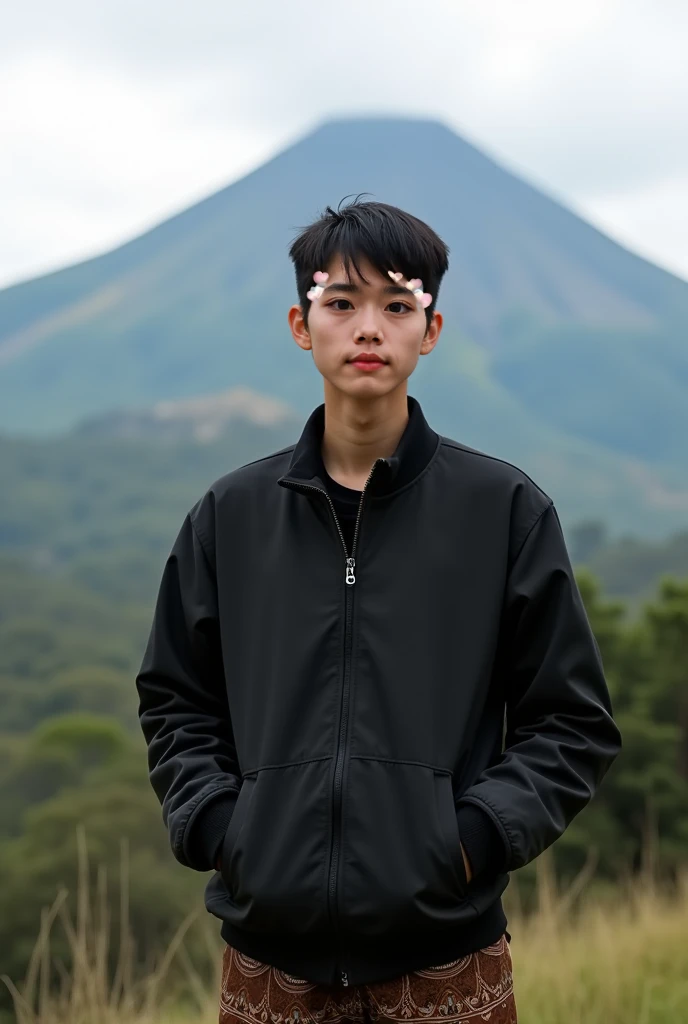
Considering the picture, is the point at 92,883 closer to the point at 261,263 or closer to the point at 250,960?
the point at 250,960

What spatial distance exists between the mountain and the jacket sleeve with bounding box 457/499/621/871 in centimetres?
9876

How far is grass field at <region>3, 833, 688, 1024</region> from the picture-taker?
3.01 meters

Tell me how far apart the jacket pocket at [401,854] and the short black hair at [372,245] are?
786 mm

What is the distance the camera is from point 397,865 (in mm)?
1851

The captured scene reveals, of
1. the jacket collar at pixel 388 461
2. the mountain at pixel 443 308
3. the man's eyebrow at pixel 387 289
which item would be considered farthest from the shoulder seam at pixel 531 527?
the mountain at pixel 443 308

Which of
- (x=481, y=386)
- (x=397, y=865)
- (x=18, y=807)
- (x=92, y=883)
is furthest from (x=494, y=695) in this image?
(x=481, y=386)

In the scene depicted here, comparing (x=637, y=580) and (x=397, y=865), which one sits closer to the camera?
(x=397, y=865)

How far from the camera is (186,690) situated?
2146 millimetres

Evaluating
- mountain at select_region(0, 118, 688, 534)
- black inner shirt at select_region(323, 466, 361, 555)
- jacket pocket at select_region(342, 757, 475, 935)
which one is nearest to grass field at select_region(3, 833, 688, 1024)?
jacket pocket at select_region(342, 757, 475, 935)

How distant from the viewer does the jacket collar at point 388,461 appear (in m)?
Answer: 2.04

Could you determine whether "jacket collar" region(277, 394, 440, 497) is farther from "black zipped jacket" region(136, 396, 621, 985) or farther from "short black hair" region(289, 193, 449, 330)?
"short black hair" region(289, 193, 449, 330)

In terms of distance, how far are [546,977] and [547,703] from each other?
1.89 m

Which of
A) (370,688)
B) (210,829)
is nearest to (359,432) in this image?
(370,688)

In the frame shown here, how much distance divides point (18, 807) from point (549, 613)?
2572cm
